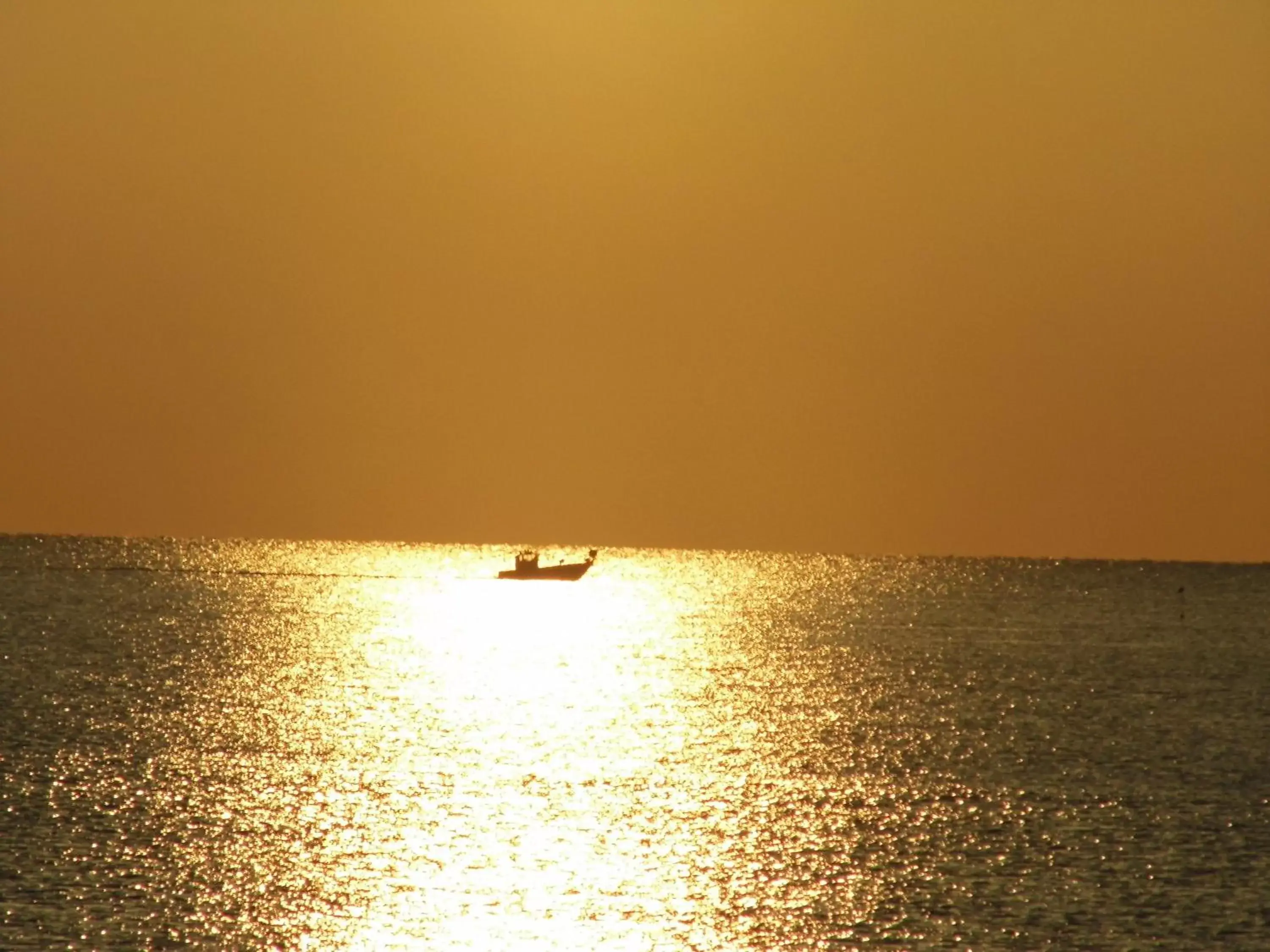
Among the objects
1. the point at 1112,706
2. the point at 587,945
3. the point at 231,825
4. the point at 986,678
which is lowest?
the point at 587,945

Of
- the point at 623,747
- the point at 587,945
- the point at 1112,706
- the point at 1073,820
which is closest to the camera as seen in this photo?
the point at 587,945

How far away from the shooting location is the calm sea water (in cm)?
3959

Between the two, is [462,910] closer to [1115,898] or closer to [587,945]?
[587,945]

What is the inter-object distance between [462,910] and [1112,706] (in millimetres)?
66311

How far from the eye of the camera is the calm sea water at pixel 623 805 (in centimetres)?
A: 3959

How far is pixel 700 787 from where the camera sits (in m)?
63.1

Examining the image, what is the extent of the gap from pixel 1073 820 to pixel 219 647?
89415 millimetres

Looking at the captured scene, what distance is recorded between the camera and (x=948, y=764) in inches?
2817

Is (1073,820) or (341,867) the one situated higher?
(1073,820)

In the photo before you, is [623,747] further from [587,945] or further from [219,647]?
[219,647]

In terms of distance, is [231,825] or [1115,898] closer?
[1115,898]

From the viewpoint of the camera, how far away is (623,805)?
5775 centimetres

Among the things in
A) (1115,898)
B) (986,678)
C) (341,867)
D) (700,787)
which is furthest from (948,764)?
(986,678)

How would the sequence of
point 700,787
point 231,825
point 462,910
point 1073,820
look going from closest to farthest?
1. point 462,910
2. point 231,825
3. point 1073,820
4. point 700,787
